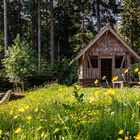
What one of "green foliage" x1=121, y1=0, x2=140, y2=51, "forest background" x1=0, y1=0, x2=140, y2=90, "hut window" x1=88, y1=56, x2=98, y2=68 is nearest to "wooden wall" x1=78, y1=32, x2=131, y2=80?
"hut window" x1=88, y1=56, x2=98, y2=68

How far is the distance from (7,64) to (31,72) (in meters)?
2.60

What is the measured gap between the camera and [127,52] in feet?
112

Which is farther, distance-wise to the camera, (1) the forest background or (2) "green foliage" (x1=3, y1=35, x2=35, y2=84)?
(1) the forest background

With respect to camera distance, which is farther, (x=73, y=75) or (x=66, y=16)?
(x=66, y=16)

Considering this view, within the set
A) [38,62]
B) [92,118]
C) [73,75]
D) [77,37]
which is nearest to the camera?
[92,118]

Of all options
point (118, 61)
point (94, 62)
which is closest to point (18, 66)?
point (94, 62)

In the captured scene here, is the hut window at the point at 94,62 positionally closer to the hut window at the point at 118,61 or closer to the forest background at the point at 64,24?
the hut window at the point at 118,61

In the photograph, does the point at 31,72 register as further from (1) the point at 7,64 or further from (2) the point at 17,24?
(2) the point at 17,24

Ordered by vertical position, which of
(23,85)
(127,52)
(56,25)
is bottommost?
(23,85)

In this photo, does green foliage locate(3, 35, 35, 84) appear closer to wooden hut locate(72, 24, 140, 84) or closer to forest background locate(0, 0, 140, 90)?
wooden hut locate(72, 24, 140, 84)

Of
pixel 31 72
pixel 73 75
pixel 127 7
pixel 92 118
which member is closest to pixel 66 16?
pixel 127 7

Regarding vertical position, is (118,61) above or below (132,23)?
below

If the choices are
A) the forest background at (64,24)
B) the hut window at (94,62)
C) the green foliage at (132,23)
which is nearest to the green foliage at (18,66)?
the hut window at (94,62)

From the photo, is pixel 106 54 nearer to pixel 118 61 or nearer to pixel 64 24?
pixel 118 61
